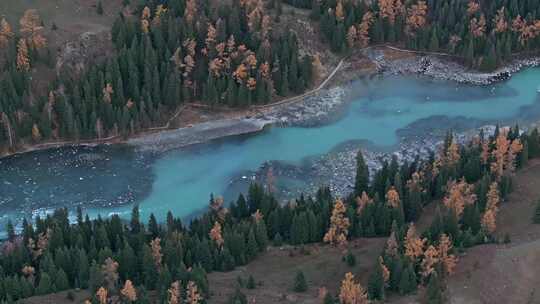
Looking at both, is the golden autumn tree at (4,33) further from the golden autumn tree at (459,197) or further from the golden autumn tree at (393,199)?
the golden autumn tree at (459,197)

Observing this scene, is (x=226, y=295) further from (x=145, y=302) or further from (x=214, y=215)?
(x=214, y=215)

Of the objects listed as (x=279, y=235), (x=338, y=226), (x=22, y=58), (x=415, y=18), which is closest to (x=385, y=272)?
(x=338, y=226)

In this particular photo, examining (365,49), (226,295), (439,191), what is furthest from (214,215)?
(365,49)

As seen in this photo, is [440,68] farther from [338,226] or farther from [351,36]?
[338,226]

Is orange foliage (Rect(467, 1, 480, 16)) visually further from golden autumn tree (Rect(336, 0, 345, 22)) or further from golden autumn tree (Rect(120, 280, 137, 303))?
golden autumn tree (Rect(120, 280, 137, 303))

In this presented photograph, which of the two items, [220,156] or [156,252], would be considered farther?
[220,156]

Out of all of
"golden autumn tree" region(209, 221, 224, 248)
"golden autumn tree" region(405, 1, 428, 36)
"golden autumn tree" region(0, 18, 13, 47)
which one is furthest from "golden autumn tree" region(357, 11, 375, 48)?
"golden autumn tree" region(209, 221, 224, 248)
